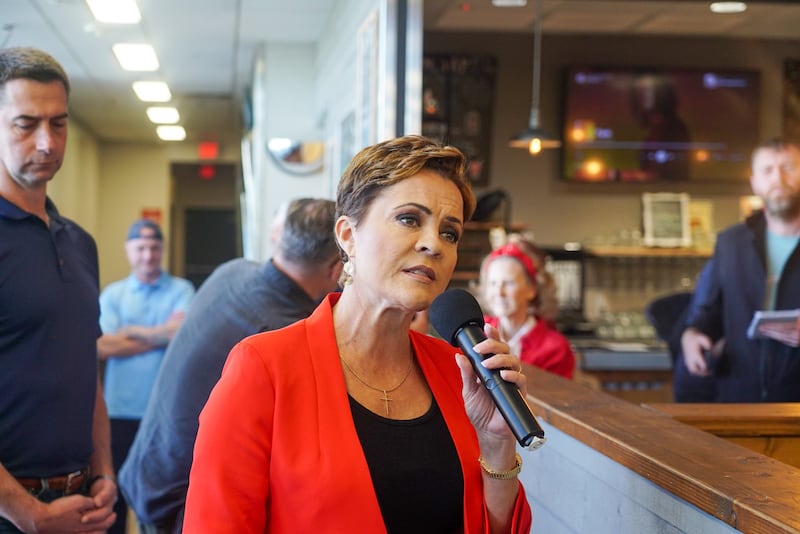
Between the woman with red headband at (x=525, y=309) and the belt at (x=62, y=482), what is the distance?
1.99 metres

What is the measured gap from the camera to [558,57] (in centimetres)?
875

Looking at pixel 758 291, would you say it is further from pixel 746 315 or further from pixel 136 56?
pixel 136 56

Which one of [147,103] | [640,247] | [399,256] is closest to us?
[399,256]

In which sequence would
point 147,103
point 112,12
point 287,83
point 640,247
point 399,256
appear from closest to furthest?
A: 1. point 399,256
2. point 112,12
3. point 287,83
4. point 640,247
5. point 147,103

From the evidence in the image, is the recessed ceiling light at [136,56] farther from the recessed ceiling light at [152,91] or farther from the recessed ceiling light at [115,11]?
the recessed ceiling light at [115,11]

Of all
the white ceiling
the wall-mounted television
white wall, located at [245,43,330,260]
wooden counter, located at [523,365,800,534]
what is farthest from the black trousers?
the wall-mounted television

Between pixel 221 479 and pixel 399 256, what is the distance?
47cm

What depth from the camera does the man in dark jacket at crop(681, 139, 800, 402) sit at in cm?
410

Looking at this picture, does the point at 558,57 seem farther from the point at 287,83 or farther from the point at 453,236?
the point at 453,236

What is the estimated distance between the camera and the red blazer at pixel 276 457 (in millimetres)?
1629

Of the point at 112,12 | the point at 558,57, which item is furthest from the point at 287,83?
the point at 558,57

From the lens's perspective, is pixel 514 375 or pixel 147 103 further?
pixel 147 103

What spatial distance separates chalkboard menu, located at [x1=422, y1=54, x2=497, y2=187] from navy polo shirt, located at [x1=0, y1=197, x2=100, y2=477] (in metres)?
6.30

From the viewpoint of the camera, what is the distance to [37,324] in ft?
7.80
